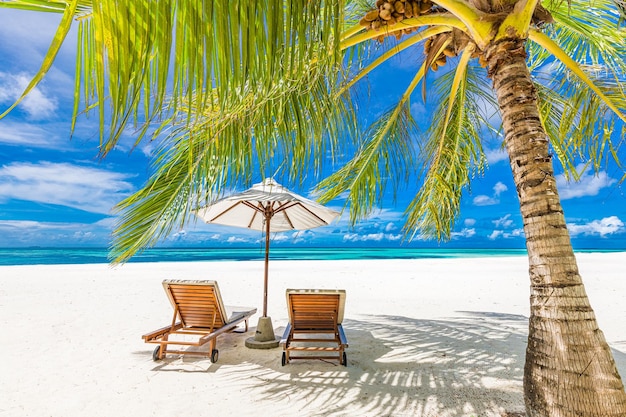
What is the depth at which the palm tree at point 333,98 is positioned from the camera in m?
1.14

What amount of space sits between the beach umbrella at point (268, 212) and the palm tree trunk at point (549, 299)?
2414 millimetres

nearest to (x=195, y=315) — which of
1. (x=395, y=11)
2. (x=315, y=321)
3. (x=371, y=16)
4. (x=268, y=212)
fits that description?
(x=315, y=321)

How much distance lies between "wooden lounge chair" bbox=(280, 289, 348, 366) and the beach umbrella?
21.7 inches

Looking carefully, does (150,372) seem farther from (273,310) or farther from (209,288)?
(273,310)

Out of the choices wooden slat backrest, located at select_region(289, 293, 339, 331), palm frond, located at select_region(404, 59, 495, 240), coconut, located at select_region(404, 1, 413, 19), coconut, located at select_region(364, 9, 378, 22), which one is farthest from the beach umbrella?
coconut, located at select_region(404, 1, 413, 19)

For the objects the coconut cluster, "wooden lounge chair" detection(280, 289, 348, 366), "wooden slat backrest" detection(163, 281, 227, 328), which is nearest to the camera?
the coconut cluster

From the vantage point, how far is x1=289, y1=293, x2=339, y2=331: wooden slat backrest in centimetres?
409

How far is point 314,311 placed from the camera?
4.27 meters

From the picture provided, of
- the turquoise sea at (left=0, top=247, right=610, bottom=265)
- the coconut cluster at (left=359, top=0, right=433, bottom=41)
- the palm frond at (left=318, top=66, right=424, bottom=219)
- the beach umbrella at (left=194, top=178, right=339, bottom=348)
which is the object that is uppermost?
the coconut cluster at (left=359, top=0, right=433, bottom=41)

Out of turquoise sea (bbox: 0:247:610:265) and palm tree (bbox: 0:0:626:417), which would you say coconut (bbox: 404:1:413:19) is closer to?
palm tree (bbox: 0:0:626:417)

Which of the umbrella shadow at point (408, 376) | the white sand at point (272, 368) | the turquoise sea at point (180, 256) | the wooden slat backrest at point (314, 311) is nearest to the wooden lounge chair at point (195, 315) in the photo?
the white sand at point (272, 368)

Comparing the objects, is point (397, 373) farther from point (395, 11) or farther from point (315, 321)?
point (395, 11)

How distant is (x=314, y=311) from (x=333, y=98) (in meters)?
2.55

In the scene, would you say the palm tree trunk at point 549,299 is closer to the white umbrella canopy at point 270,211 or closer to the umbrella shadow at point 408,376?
the umbrella shadow at point 408,376
